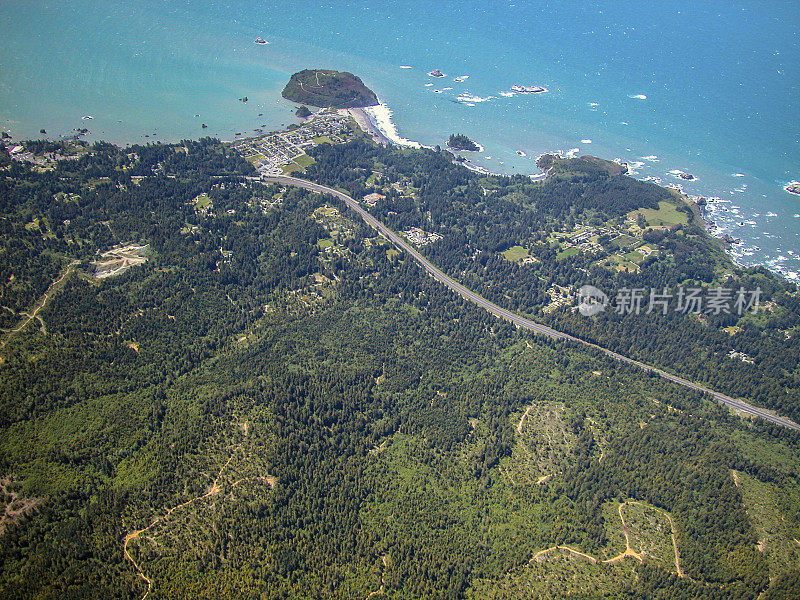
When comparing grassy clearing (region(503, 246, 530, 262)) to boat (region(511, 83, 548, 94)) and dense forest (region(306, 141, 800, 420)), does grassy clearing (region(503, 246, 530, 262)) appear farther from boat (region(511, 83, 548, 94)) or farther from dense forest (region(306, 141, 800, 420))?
boat (region(511, 83, 548, 94))

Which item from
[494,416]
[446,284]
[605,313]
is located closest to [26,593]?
[494,416]

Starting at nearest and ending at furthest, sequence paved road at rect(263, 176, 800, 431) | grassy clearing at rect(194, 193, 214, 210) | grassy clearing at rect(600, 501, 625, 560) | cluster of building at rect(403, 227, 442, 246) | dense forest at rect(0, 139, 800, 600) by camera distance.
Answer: dense forest at rect(0, 139, 800, 600), grassy clearing at rect(600, 501, 625, 560), paved road at rect(263, 176, 800, 431), grassy clearing at rect(194, 193, 214, 210), cluster of building at rect(403, 227, 442, 246)

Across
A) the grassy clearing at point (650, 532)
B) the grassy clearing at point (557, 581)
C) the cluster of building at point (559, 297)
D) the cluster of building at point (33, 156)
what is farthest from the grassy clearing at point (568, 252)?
the cluster of building at point (33, 156)

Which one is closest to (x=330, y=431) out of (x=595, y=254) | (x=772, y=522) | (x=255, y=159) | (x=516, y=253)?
(x=772, y=522)

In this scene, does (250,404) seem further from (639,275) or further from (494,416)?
(639,275)

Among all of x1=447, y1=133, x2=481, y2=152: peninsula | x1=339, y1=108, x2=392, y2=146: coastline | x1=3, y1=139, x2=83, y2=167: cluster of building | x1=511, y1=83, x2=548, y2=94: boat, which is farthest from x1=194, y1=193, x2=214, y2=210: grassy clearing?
x1=511, y1=83, x2=548, y2=94: boat
